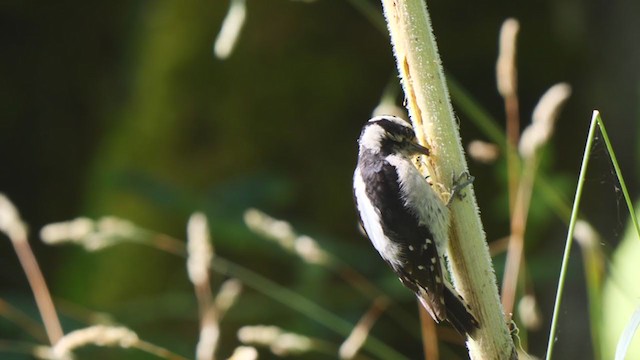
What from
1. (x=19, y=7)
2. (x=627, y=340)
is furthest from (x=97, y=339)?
(x=19, y=7)

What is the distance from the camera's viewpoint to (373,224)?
4.09 ft

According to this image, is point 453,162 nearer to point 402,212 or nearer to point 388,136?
point 402,212

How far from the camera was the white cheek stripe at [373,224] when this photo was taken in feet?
3.96

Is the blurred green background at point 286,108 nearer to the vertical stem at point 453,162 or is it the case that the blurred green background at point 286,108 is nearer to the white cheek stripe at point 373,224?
the white cheek stripe at point 373,224

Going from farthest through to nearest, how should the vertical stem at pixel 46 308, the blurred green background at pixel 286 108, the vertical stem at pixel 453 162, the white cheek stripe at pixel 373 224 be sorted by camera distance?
the blurred green background at pixel 286 108 → the vertical stem at pixel 46 308 → the white cheek stripe at pixel 373 224 → the vertical stem at pixel 453 162

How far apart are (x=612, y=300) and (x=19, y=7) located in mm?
2617

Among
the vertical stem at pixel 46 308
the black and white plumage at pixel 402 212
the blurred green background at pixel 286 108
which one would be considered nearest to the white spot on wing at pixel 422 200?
the black and white plumage at pixel 402 212

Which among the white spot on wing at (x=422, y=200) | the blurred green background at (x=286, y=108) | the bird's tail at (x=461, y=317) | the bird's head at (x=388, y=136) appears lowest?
the bird's tail at (x=461, y=317)

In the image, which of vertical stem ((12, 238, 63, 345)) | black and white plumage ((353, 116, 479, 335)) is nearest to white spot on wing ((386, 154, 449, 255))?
black and white plumage ((353, 116, 479, 335))

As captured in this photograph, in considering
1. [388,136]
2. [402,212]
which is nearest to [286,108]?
[388,136]

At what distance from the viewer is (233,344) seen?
2.80 meters

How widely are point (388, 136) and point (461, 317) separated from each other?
489mm

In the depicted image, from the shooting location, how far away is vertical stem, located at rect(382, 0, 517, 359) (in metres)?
0.83

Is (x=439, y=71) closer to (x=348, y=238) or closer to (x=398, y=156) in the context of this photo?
(x=398, y=156)
